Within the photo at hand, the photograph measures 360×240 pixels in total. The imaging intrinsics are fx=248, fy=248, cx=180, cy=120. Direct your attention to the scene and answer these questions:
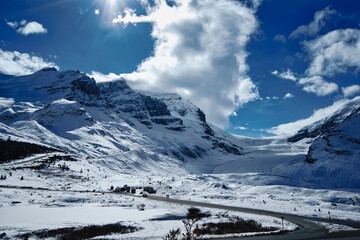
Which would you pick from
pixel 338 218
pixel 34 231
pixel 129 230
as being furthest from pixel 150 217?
pixel 338 218

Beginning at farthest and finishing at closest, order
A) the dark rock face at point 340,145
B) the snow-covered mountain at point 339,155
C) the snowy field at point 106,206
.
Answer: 1. the dark rock face at point 340,145
2. the snow-covered mountain at point 339,155
3. the snowy field at point 106,206

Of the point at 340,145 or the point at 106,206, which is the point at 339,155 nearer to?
the point at 340,145

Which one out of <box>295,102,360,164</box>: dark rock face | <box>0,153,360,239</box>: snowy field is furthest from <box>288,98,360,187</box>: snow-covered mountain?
<box>0,153,360,239</box>: snowy field

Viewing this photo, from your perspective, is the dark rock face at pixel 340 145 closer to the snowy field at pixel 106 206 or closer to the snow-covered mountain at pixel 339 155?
the snow-covered mountain at pixel 339 155

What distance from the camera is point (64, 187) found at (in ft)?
211

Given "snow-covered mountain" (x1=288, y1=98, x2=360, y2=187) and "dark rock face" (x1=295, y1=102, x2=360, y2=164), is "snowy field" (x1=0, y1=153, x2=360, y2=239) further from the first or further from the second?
"dark rock face" (x1=295, y1=102, x2=360, y2=164)

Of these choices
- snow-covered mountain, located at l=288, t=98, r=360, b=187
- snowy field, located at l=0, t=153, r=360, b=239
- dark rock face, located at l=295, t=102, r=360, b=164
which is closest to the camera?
snowy field, located at l=0, t=153, r=360, b=239

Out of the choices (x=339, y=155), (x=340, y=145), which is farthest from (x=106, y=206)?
(x=340, y=145)

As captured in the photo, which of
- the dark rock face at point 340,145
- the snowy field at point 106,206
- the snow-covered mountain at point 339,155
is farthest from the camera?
the dark rock face at point 340,145

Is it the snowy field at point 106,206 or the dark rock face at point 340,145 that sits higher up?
the dark rock face at point 340,145

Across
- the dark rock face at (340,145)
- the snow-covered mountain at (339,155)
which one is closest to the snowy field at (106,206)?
the snow-covered mountain at (339,155)

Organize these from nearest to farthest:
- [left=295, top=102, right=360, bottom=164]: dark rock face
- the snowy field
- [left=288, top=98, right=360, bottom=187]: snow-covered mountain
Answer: the snowy field, [left=288, top=98, right=360, bottom=187]: snow-covered mountain, [left=295, top=102, right=360, bottom=164]: dark rock face

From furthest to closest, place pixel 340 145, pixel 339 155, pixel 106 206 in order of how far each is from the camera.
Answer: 1. pixel 340 145
2. pixel 339 155
3. pixel 106 206

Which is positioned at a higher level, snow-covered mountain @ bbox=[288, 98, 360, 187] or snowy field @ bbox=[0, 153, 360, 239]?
snow-covered mountain @ bbox=[288, 98, 360, 187]
